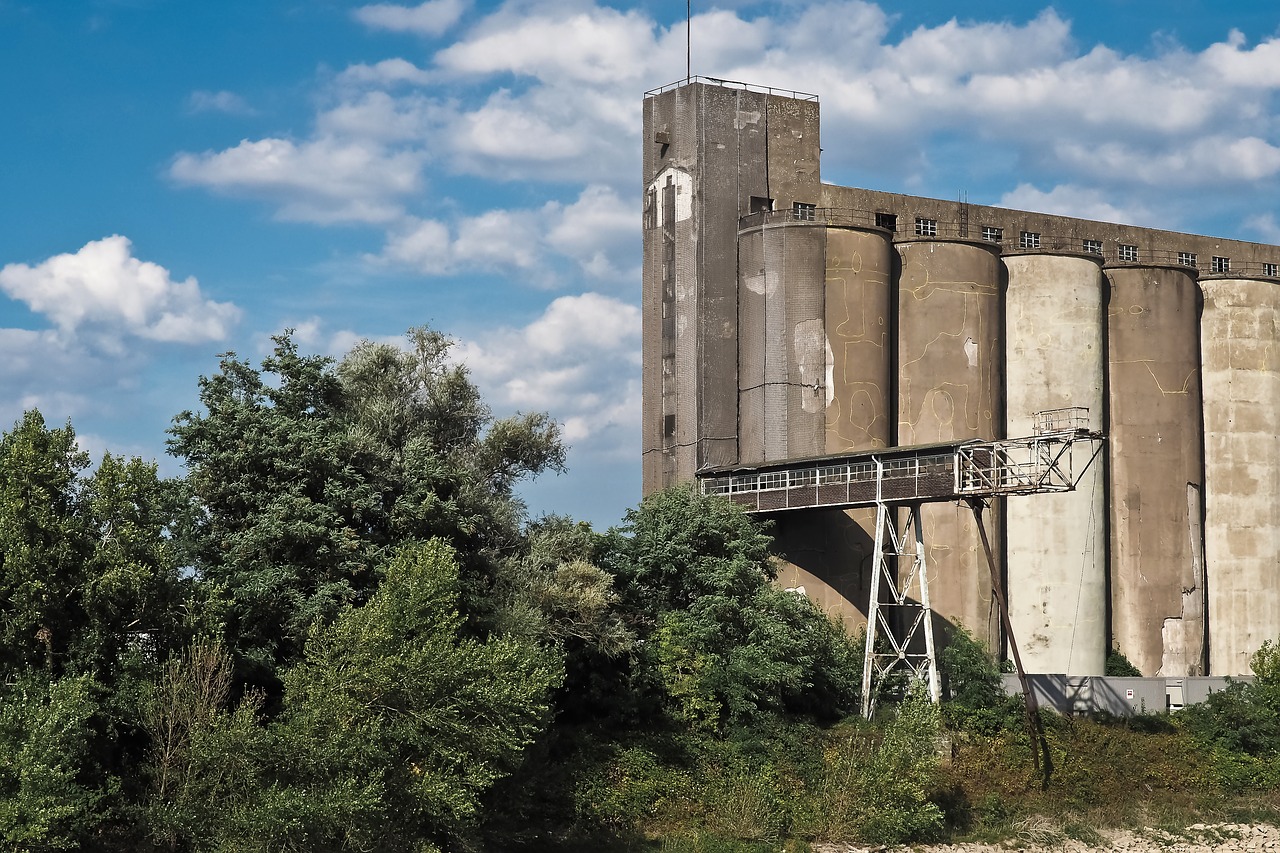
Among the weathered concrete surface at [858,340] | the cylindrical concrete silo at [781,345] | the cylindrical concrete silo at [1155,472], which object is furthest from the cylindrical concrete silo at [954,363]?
the cylindrical concrete silo at [1155,472]

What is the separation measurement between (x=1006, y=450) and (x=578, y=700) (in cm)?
1513

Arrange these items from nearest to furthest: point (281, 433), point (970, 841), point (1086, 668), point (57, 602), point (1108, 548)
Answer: point (57, 602)
point (281, 433)
point (970, 841)
point (1086, 668)
point (1108, 548)

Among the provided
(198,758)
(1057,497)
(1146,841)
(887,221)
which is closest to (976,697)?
(1146,841)

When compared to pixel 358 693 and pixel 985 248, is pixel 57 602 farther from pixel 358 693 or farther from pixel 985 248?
pixel 985 248

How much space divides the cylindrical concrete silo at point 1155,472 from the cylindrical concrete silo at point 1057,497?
1530mm

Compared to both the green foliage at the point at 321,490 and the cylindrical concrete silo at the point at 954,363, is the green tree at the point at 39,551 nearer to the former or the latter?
the green foliage at the point at 321,490

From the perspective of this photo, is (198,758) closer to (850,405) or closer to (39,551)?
(39,551)

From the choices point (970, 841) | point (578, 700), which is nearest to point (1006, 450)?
point (970, 841)

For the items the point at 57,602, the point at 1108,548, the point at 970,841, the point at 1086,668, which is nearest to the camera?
the point at 57,602

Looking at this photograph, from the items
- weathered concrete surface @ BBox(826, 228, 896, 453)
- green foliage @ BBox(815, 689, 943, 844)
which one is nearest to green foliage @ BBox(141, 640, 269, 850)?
green foliage @ BBox(815, 689, 943, 844)

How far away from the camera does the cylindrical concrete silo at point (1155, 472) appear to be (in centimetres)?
6512

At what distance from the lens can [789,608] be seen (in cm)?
4991

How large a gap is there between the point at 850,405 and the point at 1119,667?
1544 cm

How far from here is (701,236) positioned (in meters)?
61.5
